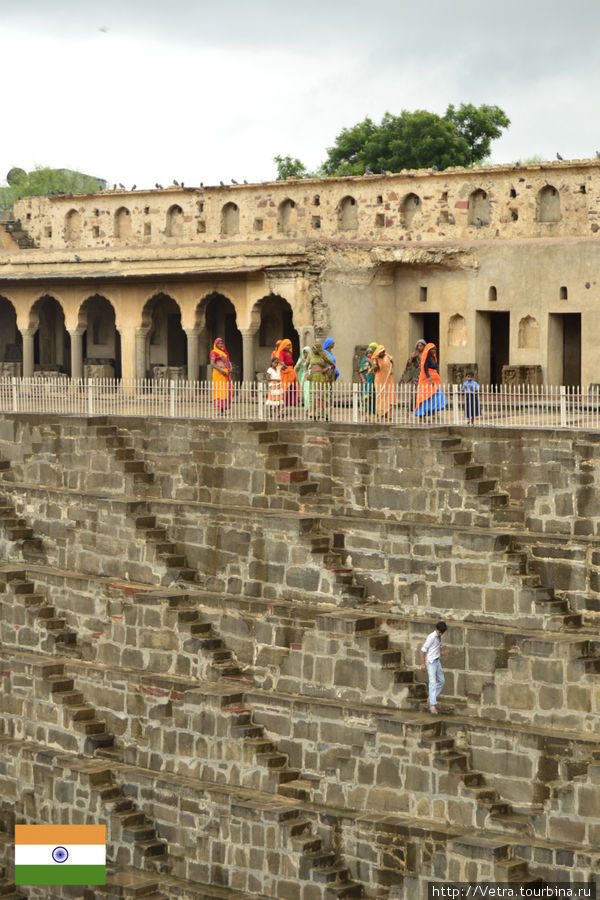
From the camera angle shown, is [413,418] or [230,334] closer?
[413,418]

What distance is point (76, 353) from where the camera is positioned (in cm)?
3269

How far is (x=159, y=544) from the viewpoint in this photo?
2202cm

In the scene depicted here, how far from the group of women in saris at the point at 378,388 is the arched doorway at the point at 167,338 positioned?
10703 mm

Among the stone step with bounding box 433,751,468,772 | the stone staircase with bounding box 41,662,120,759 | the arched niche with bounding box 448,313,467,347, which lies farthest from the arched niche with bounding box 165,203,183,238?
the stone step with bounding box 433,751,468,772

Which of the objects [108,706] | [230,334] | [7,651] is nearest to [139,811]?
[108,706]

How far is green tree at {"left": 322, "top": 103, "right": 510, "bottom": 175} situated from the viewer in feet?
171

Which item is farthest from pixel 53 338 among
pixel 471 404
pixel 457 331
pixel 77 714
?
pixel 471 404

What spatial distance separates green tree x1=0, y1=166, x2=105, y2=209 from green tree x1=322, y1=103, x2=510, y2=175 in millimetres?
16194

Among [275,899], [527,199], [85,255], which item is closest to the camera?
[275,899]

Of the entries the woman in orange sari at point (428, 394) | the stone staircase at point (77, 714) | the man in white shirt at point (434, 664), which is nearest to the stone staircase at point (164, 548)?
the stone staircase at point (77, 714)

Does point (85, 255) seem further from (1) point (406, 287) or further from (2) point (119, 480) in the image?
(2) point (119, 480)

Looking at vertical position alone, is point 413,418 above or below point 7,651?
above

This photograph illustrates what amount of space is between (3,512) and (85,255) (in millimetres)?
10005

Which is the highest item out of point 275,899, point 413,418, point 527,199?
point 527,199
